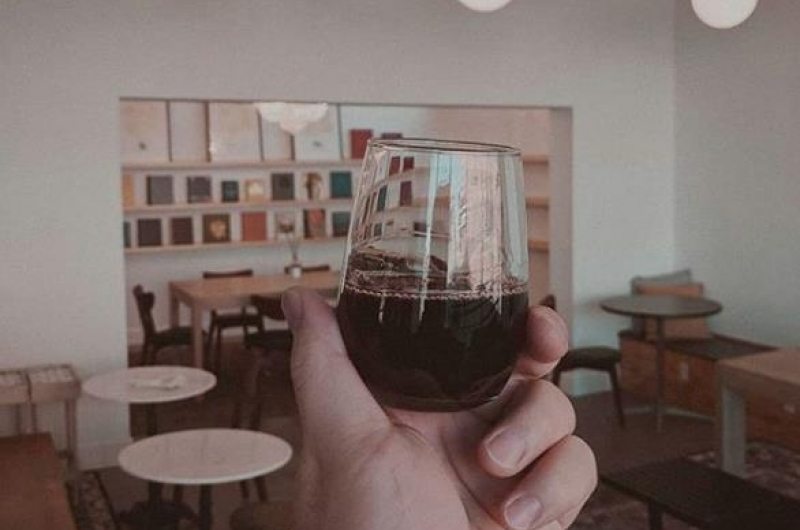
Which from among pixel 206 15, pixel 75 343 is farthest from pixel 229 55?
pixel 75 343

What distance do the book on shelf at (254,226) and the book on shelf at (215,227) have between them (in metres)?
0.17

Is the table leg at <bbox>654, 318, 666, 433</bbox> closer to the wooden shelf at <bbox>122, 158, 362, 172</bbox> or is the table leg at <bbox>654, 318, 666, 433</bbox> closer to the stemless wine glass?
the wooden shelf at <bbox>122, 158, 362, 172</bbox>

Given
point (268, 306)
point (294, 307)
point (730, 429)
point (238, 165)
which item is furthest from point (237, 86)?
point (294, 307)

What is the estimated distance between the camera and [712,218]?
6832 mm

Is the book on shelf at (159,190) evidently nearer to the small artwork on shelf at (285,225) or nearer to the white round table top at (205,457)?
the small artwork on shelf at (285,225)

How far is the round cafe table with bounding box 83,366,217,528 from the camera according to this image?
171 inches

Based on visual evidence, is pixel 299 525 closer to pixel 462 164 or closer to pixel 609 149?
pixel 462 164

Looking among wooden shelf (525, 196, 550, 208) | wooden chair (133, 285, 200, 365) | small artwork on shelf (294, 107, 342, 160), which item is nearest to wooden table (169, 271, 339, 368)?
wooden chair (133, 285, 200, 365)

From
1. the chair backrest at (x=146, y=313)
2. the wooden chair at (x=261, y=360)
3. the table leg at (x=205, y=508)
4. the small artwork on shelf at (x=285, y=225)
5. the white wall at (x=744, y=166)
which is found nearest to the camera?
the table leg at (x=205, y=508)

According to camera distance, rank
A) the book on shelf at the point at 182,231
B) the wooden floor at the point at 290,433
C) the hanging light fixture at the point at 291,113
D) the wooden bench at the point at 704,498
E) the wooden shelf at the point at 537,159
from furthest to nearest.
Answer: the book on shelf at the point at 182,231, the wooden shelf at the point at 537,159, the hanging light fixture at the point at 291,113, the wooden floor at the point at 290,433, the wooden bench at the point at 704,498

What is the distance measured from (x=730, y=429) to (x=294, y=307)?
387cm

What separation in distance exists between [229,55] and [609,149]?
110 inches

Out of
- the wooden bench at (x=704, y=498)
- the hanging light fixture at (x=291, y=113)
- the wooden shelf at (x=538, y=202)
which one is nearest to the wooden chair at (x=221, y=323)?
the hanging light fixture at (x=291, y=113)

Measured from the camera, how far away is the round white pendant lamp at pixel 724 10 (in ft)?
11.9
